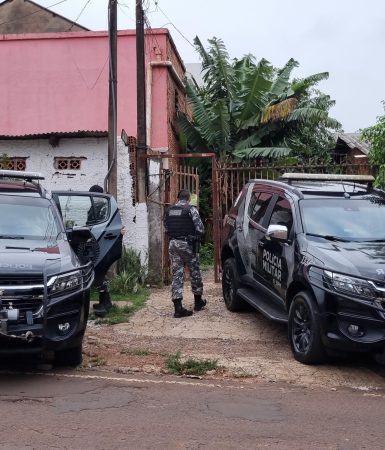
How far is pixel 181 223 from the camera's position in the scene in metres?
8.71

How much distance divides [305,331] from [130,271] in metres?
5.13

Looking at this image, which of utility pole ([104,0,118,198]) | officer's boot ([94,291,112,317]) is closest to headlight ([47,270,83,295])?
officer's boot ([94,291,112,317])

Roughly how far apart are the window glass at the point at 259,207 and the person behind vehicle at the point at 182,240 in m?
0.83

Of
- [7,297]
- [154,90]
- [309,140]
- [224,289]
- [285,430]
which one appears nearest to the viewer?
[285,430]

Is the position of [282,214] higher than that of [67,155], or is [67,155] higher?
[67,155]

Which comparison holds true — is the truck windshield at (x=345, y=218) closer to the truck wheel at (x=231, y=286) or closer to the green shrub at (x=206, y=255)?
the truck wheel at (x=231, y=286)

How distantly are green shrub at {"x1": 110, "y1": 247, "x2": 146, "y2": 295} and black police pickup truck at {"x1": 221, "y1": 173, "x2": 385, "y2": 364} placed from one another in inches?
78.8

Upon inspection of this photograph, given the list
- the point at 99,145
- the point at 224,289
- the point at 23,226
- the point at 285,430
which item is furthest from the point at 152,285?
the point at 285,430

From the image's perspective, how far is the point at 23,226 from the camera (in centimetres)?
679

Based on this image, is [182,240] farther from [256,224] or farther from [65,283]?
[65,283]

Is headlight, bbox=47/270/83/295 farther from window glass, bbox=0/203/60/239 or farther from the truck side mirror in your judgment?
the truck side mirror

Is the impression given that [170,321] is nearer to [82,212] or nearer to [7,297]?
[82,212]

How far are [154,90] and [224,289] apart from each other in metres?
6.25

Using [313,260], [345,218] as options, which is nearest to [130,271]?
[345,218]
